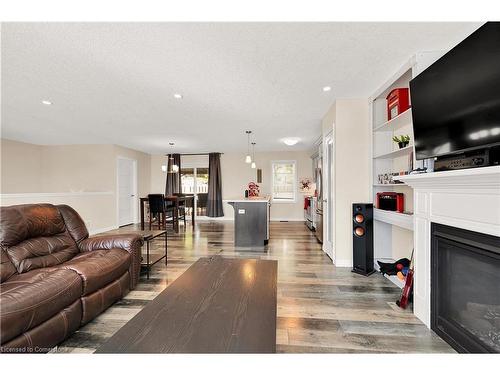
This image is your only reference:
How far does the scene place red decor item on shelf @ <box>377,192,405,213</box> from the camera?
2693 millimetres

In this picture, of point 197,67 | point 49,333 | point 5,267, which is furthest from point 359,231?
point 5,267

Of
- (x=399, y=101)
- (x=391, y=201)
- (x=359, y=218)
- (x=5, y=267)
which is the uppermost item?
(x=399, y=101)

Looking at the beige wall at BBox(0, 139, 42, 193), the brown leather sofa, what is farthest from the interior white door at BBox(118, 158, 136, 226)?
the brown leather sofa

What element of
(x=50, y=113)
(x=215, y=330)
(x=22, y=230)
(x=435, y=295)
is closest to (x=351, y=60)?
(x=435, y=295)

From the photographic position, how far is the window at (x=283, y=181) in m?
7.82

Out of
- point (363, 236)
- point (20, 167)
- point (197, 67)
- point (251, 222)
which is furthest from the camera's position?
point (20, 167)

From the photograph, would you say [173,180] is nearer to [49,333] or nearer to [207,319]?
[49,333]

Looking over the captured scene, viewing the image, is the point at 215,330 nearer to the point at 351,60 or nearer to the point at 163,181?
the point at 351,60

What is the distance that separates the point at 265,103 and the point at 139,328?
10.2ft

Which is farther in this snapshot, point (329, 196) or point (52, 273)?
point (329, 196)

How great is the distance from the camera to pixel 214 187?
786 cm

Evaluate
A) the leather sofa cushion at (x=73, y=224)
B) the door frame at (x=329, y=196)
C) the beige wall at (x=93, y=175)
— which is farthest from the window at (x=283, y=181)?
the leather sofa cushion at (x=73, y=224)

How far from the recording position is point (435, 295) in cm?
181

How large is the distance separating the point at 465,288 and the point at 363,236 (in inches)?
53.2
